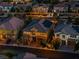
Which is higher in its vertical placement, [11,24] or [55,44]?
[11,24]

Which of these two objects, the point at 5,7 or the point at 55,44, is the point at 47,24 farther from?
the point at 5,7

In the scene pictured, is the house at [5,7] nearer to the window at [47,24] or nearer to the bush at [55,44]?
the window at [47,24]

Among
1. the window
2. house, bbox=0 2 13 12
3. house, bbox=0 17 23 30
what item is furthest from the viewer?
house, bbox=0 2 13 12

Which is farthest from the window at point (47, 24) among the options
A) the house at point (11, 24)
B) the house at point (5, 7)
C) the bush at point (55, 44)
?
the house at point (5, 7)

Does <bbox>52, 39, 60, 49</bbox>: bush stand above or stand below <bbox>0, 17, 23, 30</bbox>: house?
below

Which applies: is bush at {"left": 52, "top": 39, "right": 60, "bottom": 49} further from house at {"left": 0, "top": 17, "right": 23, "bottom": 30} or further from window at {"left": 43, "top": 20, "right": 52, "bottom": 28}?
house at {"left": 0, "top": 17, "right": 23, "bottom": 30}

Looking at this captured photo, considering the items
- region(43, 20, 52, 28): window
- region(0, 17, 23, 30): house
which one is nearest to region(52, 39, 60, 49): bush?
region(43, 20, 52, 28): window

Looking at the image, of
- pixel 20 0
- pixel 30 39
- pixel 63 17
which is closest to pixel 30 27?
pixel 30 39

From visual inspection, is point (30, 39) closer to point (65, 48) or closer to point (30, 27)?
point (30, 27)

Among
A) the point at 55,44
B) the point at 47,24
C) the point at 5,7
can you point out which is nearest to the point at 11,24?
the point at 47,24

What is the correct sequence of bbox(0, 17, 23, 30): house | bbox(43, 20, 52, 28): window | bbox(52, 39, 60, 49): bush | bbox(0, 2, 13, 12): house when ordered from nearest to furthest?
bbox(52, 39, 60, 49): bush → bbox(43, 20, 52, 28): window → bbox(0, 17, 23, 30): house → bbox(0, 2, 13, 12): house

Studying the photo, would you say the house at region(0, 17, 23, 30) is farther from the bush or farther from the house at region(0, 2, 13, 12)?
the house at region(0, 2, 13, 12)

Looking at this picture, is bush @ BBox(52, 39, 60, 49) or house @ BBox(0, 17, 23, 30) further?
house @ BBox(0, 17, 23, 30)
